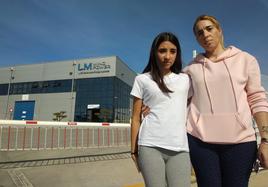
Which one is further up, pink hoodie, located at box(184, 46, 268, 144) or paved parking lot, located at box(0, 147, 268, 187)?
pink hoodie, located at box(184, 46, 268, 144)

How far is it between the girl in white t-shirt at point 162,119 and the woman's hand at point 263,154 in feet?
1.70

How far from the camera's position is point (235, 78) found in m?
2.04

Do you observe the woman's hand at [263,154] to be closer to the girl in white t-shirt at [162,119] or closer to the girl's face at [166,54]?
the girl in white t-shirt at [162,119]

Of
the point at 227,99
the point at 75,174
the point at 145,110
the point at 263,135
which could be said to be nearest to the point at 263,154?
the point at 263,135

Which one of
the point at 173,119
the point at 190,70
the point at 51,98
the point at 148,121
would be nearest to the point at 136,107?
the point at 148,121

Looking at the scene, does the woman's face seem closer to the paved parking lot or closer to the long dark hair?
the long dark hair

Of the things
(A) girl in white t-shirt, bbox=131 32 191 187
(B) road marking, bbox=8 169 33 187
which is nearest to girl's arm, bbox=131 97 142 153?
(A) girl in white t-shirt, bbox=131 32 191 187

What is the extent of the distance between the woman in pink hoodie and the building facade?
44.1 meters

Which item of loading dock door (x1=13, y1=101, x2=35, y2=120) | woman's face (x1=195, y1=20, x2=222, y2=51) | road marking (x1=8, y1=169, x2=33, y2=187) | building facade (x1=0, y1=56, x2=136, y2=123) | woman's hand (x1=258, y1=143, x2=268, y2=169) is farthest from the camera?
loading dock door (x1=13, y1=101, x2=35, y2=120)

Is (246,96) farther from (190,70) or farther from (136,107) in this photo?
(136,107)

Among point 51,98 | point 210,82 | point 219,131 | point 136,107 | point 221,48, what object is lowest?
point 219,131

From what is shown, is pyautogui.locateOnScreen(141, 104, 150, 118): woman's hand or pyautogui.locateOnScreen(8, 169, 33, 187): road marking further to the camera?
pyautogui.locateOnScreen(8, 169, 33, 187): road marking

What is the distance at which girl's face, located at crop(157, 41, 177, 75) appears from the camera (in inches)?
89.2

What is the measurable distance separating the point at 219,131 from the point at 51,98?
5335 centimetres
